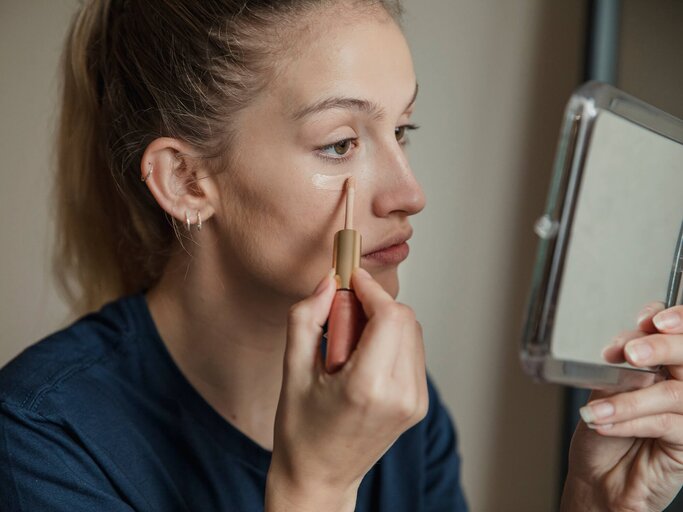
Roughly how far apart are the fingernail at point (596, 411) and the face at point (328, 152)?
10.4 inches

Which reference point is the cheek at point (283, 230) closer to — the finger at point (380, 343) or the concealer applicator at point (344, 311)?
the concealer applicator at point (344, 311)

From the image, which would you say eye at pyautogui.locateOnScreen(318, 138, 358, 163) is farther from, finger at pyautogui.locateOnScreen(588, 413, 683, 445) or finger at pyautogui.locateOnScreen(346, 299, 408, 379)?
finger at pyautogui.locateOnScreen(588, 413, 683, 445)

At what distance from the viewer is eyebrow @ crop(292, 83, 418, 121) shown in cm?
77

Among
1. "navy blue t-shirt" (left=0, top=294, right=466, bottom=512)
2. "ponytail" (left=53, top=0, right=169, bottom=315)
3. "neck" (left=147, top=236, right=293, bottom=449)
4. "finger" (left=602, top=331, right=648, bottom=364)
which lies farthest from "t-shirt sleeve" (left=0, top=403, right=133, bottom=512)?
"finger" (left=602, top=331, right=648, bottom=364)

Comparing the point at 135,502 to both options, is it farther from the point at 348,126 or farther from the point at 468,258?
the point at 468,258

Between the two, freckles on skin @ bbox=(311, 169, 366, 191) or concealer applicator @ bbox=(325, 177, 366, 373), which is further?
freckles on skin @ bbox=(311, 169, 366, 191)

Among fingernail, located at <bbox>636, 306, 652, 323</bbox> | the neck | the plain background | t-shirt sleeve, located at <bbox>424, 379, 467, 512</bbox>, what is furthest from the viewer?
the plain background

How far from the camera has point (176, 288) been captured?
957 millimetres

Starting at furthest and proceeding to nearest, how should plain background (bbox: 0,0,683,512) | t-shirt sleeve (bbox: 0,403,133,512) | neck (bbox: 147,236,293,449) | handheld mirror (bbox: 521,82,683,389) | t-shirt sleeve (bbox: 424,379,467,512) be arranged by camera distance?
plain background (bbox: 0,0,683,512)
t-shirt sleeve (bbox: 424,379,467,512)
neck (bbox: 147,236,293,449)
t-shirt sleeve (bbox: 0,403,133,512)
handheld mirror (bbox: 521,82,683,389)

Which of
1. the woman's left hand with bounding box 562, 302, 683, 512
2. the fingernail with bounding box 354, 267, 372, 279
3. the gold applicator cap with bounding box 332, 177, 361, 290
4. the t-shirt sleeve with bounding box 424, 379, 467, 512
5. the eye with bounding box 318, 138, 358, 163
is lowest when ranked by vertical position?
the t-shirt sleeve with bounding box 424, 379, 467, 512

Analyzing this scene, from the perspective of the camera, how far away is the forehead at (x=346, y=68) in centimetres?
78

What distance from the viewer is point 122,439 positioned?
2.79ft

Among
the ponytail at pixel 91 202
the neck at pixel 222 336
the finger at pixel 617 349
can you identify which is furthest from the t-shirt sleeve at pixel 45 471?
the finger at pixel 617 349

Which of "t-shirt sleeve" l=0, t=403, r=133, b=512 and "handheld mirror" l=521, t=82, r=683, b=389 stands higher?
"handheld mirror" l=521, t=82, r=683, b=389
